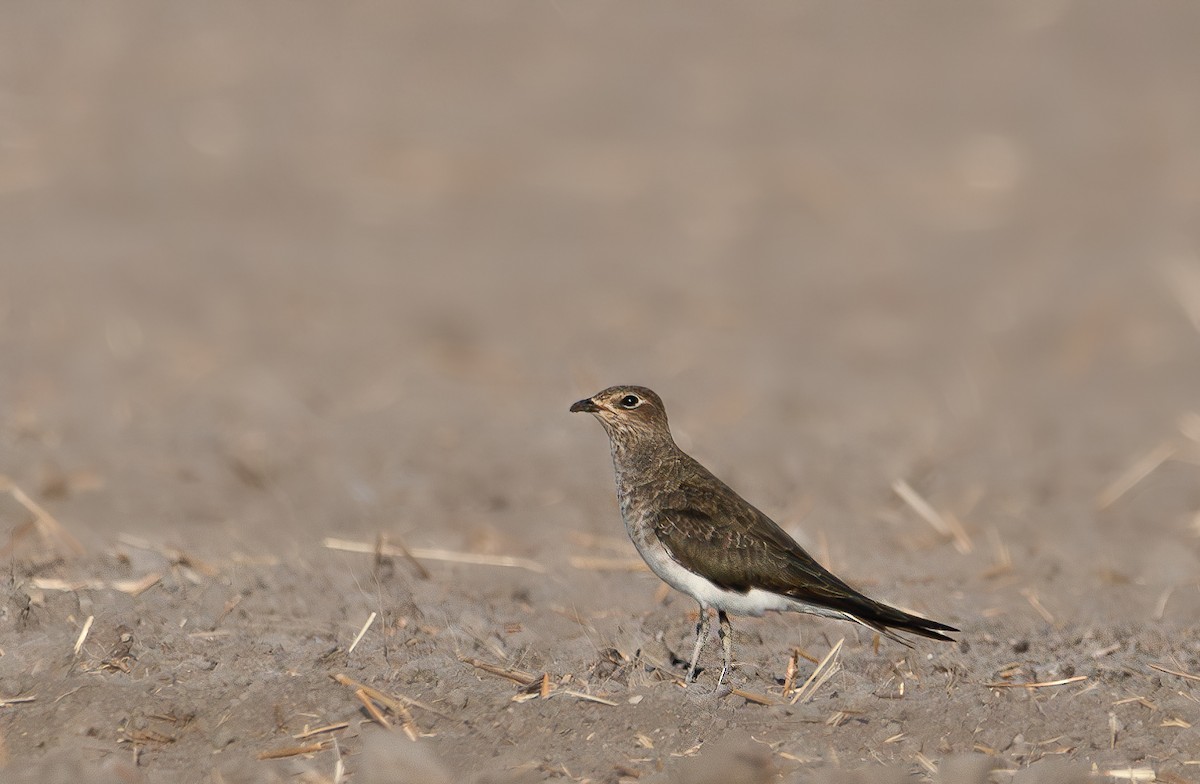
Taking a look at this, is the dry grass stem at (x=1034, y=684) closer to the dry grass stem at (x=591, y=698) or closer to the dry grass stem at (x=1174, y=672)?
the dry grass stem at (x=1174, y=672)

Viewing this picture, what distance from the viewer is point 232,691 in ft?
21.4

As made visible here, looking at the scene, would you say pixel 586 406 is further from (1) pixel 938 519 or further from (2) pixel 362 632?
(1) pixel 938 519

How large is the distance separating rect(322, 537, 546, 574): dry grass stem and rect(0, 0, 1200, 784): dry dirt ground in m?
0.04

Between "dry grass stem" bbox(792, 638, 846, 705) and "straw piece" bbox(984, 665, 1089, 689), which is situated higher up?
"straw piece" bbox(984, 665, 1089, 689)

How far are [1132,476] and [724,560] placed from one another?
15.2 feet

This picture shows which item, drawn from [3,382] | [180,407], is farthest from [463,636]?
[3,382]

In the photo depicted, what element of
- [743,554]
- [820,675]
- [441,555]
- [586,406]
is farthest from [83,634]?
[820,675]

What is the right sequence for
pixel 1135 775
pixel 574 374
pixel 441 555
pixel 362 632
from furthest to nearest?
pixel 574 374 → pixel 441 555 → pixel 362 632 → pixel 1135 775

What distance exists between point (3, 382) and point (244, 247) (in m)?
4.08

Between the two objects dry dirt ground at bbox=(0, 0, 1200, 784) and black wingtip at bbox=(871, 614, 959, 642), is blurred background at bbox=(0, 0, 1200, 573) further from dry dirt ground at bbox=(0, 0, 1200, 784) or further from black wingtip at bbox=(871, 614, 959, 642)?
black wingtip at bbox=(871, 614, 959, 642)

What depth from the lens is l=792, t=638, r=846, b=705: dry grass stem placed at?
21.5 feet

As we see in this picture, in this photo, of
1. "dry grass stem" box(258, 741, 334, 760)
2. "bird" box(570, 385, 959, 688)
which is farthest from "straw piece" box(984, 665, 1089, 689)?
"dry grass stem" box(258, 741, 334, 760)

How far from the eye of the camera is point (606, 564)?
853cm

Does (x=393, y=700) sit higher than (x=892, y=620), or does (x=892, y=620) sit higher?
(x=892, y=620)
